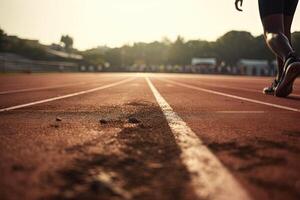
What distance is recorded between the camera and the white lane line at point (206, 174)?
131 centimetres

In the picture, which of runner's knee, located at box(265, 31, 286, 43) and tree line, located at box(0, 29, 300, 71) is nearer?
runner's knee, located at box(265, 31, 286, 43)

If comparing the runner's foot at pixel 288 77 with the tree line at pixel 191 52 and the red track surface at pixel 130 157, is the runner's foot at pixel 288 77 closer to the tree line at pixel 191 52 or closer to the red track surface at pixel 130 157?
the red track surface at pixel 130 157

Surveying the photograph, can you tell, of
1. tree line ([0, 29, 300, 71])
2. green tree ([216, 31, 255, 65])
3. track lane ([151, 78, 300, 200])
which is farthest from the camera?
green tree ([216, 31, 255, 65])

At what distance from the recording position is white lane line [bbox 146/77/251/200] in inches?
51.4

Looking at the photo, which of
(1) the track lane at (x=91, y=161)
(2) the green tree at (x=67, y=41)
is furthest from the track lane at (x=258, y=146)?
(2) the green tree at (x=67, y=41)

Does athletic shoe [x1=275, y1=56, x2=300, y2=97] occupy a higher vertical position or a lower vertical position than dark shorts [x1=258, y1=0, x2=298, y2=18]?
lower

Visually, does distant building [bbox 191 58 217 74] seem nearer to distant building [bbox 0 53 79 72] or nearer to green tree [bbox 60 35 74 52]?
distant building [bbox 0 53 79 72]

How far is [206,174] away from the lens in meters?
1.52

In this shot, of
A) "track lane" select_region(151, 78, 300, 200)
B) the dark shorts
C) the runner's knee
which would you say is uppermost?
the dark shorts

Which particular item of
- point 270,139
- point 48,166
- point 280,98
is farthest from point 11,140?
point 280,98

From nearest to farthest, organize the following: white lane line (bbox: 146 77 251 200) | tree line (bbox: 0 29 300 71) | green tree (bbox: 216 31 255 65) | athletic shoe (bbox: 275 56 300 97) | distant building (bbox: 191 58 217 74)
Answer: white lane line (bbox: 146 77 251 200) → athletic shoe (bbox: 275 56 300 97) → tree line (bbox: 0 29 300 71) → distant building (bbox: 191 58 217 74) → green tree (bbox: 216 31 255 65)

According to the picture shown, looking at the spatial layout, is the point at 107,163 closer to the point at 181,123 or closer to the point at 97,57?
the point at 181,123

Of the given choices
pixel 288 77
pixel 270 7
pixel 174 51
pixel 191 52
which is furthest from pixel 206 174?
pixel 174 51

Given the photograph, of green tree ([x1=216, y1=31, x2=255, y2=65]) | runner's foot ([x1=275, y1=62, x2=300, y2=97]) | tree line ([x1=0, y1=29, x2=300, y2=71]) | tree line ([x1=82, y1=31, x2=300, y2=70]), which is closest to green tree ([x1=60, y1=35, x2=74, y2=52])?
tree line ([x1=0, y1=29, x2=300, y2=71])
